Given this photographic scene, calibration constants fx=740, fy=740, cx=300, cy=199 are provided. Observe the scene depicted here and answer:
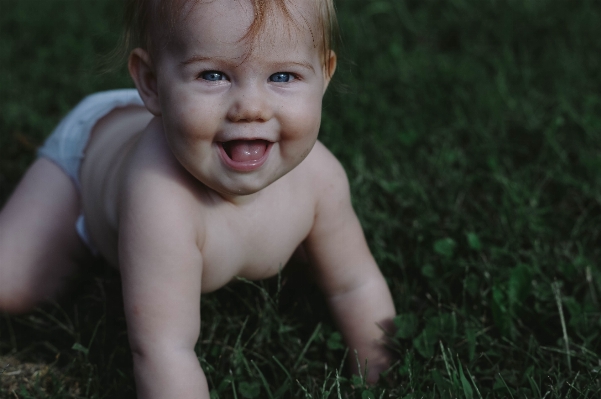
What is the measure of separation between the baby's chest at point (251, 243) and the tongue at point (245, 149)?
24 cm

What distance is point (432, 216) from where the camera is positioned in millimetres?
2529

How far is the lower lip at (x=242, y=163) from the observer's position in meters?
1.65

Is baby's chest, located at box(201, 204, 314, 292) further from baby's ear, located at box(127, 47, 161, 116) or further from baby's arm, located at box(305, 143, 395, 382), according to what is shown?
baby's ear, located at box(127, 47, 161, 116)

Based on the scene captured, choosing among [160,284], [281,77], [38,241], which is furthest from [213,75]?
[38,241]

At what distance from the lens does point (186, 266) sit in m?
1.74

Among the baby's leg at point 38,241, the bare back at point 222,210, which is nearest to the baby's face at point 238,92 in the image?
the bare back at point 222,210

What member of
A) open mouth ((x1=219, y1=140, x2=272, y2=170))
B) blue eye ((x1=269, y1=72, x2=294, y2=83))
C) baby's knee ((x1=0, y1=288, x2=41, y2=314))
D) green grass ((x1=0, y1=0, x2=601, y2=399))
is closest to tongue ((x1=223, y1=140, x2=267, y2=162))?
open mouth ((x1=219, y1=140, x2=272, y2=170))

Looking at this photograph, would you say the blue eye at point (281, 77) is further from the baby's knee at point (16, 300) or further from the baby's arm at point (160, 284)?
the baby's knee at point (16, 300)

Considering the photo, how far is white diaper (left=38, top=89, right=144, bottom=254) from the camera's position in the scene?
2.47m

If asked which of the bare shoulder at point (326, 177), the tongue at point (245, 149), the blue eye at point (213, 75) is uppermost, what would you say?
the blue eye at point (213, 75)

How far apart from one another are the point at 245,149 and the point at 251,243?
0.35m

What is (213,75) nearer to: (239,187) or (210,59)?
(210,59)

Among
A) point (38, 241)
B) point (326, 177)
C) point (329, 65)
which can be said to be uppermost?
point (329, 65)

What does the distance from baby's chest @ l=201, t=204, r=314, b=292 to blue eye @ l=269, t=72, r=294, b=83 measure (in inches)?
15.9
